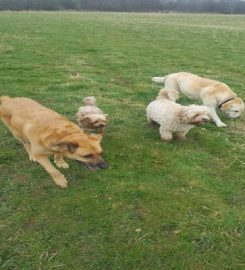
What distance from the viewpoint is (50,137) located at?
5500 millimetres

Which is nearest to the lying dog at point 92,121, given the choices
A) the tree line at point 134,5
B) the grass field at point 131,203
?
the grass field at point 131,203

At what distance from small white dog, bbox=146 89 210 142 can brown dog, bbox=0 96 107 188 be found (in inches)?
76.3

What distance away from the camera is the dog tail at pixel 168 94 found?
336 inches

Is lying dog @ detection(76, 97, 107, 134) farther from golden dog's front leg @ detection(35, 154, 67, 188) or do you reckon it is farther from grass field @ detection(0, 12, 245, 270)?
golden dog's front leg @ detection(35, 154, 67, 188)

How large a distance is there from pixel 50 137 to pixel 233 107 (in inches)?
185

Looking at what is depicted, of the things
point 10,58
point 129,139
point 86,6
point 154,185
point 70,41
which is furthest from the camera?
point 86,6

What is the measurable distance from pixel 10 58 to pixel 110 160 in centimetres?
1055

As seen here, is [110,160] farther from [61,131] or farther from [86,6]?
[86,6]

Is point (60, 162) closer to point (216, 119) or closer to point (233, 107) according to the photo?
point (216, 119)

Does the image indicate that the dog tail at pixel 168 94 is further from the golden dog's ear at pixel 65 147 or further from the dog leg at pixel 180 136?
the golden dog's ear at pixel 65 147

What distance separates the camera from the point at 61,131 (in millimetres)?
5516

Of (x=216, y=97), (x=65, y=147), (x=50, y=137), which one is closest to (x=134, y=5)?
(x=216, y=97)

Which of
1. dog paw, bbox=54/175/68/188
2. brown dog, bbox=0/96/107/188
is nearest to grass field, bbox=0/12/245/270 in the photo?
dog paw, bbox=54/175/68/188

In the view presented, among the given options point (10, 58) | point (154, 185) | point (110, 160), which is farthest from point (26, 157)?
point (10, 58)
